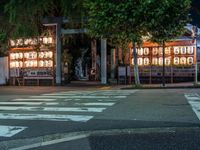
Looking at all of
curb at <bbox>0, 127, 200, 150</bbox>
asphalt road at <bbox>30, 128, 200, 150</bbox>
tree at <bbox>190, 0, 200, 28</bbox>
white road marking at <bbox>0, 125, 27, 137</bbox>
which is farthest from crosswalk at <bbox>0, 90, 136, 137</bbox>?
tree at <bbox>190, 0, 200, 28</bbox>

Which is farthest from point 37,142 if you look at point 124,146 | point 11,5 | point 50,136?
point 11,5

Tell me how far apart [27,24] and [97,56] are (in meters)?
12.7

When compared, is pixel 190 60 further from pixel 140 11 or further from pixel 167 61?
pixel 140 11

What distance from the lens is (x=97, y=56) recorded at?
116ft

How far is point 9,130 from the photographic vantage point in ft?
35.8

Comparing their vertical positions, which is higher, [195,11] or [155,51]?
[195,11]

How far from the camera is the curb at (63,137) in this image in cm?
948

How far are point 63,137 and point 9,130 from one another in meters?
1.62

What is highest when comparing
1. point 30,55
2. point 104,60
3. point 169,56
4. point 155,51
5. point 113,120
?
point 155,51

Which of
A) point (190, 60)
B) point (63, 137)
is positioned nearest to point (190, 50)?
point (190, 60)

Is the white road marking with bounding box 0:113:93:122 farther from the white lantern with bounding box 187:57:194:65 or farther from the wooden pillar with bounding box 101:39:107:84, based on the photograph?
the white lantern with bounding box 187:57:194:65

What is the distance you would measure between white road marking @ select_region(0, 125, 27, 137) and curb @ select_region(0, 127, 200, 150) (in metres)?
0.74

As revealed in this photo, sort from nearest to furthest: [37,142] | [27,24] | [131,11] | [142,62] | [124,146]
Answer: [124,146]
[37,142]
[131,11]
[27,24]
[142,62]

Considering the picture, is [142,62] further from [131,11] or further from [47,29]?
[131,11]
